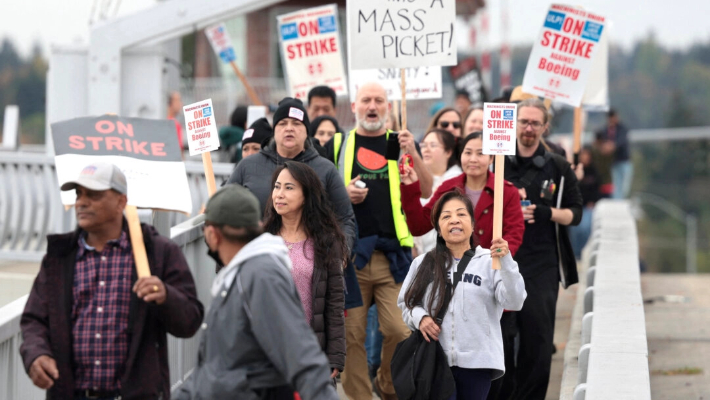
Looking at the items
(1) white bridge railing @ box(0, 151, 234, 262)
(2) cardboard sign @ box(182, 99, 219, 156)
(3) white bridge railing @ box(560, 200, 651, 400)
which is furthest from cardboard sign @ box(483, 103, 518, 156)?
(1) white bridge railing @ box(0, 151, 234, 262)

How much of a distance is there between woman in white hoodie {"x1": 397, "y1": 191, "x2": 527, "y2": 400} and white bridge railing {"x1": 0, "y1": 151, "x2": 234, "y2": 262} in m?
7.58

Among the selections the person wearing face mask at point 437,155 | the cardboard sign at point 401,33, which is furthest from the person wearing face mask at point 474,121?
the cardboard sign at point 401,33

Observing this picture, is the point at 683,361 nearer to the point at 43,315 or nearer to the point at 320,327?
the point at 320,327

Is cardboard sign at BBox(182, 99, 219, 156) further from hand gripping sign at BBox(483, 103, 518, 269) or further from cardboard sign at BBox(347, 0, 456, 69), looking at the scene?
cardboard sign at BBox(347, 0, 456, 69)

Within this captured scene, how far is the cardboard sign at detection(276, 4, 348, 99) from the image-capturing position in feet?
38.1

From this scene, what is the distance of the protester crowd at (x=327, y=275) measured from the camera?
453 centimetres

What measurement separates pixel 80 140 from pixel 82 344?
4.01ft

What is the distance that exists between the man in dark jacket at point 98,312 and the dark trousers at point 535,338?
3.48m

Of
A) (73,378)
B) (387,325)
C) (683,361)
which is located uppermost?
(73,378)

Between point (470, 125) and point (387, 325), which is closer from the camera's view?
point (387, 325)

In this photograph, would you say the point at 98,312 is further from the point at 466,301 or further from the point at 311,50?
the point at 311,50

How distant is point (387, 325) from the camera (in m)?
7.72

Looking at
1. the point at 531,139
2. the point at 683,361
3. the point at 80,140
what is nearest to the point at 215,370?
the point at 80,140

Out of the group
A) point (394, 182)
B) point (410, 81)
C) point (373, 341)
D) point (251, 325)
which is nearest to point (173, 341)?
point (394, 182)
